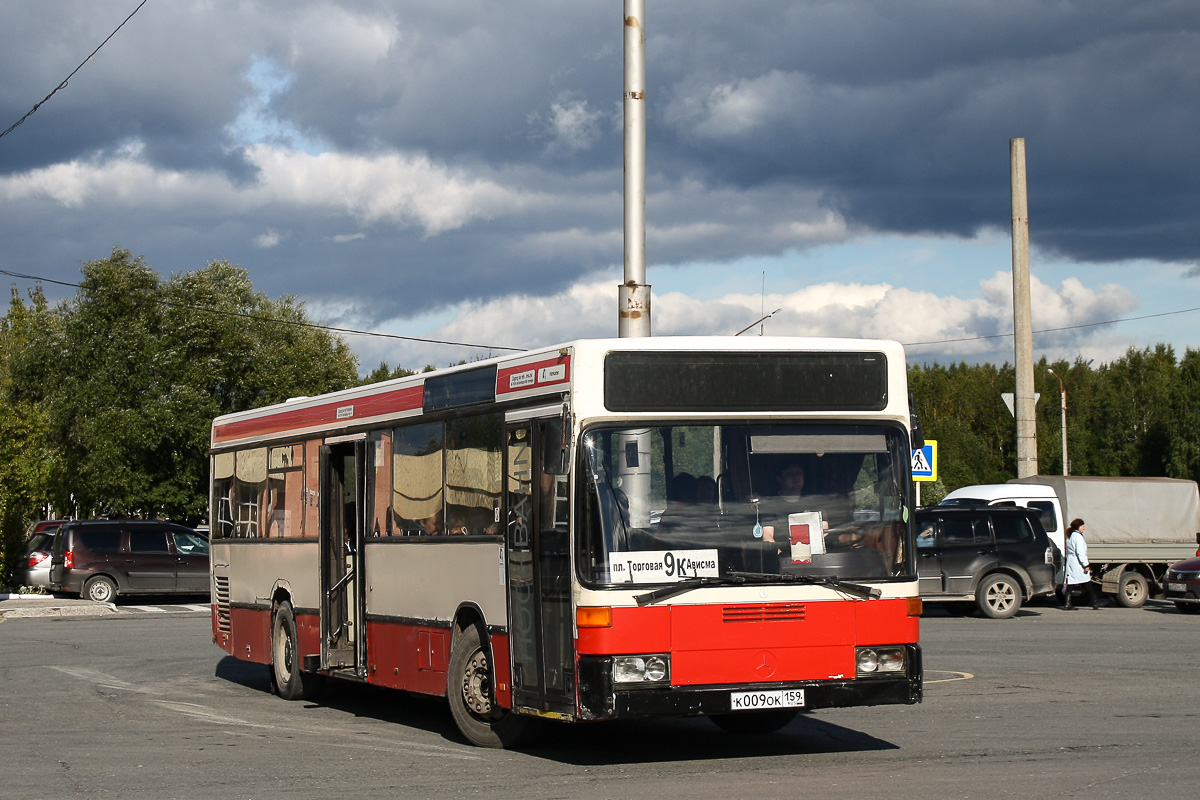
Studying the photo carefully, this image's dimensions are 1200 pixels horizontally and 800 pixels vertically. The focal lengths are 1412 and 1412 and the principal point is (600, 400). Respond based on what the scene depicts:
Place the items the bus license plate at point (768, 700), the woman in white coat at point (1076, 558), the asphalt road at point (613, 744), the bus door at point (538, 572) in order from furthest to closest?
the woman in white coat at point (1076, 558) < the bus door at point (538, 572) < the bus license plate at point (768, 700) < the asphalt road at point (613, 744)

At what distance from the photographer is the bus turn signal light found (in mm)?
8648

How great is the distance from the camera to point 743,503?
896 centimetres

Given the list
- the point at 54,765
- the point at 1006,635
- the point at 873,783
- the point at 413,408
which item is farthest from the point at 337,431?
the point at 1006,635

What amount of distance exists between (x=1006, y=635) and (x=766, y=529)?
1313 cm

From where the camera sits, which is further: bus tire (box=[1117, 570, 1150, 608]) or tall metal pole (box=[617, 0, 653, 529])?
bus tire (box=[1117, 570, 1150, 608])

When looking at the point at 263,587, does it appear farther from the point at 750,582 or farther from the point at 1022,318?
the point at 1022,318

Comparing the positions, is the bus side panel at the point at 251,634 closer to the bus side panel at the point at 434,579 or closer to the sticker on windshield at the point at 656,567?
the bus side panel at the point at 434,579

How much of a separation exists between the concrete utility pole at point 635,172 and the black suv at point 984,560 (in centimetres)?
1155

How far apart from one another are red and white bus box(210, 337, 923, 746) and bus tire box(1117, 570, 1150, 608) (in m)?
19.4

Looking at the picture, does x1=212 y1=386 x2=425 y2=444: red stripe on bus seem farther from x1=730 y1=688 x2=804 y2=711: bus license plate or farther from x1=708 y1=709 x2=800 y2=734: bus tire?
x1=730 y1=688 x2=804 y2=711: bus license plate

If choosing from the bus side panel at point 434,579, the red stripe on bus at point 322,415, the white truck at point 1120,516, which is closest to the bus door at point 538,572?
the bus side panel at point 434,579

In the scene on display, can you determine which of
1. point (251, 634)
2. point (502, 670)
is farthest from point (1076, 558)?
point (502, 670)

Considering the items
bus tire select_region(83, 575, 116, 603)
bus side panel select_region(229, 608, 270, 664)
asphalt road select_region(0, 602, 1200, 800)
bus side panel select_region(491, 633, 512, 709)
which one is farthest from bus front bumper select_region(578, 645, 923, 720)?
bus tire select_region(83, 575, 116, 603)

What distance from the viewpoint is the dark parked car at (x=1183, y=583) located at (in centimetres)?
2597
